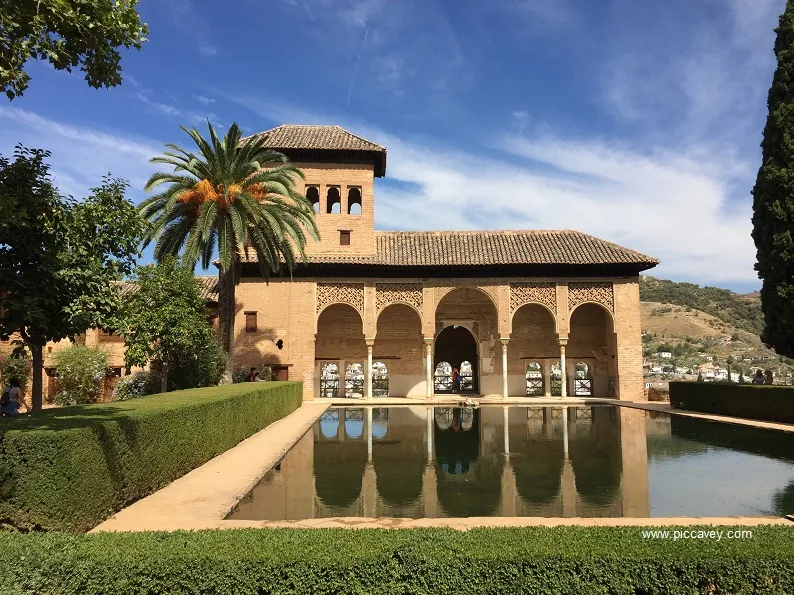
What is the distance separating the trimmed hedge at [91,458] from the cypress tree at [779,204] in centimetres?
1546

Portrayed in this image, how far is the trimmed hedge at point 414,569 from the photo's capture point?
320 cm

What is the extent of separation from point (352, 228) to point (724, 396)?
1490 centimetres

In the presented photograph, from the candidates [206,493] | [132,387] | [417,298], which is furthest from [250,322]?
[206,493]

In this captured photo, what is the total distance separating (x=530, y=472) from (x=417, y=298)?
15120 mm

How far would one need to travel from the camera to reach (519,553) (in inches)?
128

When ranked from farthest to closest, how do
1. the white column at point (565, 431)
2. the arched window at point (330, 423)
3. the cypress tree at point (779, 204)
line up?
the cypress tree at point (779, 204) → the arched window at point (330, 423) → the white column at point (565, 431)

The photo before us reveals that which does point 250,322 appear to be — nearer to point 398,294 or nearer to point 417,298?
point 398,294

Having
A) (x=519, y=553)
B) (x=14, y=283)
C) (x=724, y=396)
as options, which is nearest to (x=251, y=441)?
(x=14, y=283)

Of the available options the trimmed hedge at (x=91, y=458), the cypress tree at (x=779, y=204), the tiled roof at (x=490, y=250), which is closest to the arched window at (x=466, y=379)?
the tiled roof at (x=490, y=250)

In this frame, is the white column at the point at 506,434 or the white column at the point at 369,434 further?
the white column at the point at 506,434

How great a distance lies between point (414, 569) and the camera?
10.6ft

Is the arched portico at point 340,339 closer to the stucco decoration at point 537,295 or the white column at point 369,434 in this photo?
the white column at point 369,434

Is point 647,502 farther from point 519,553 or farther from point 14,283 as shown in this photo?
point 14,283

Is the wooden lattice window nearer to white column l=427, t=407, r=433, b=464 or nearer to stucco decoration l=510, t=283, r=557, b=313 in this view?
white column l=427, t=407, r=433, b=464
